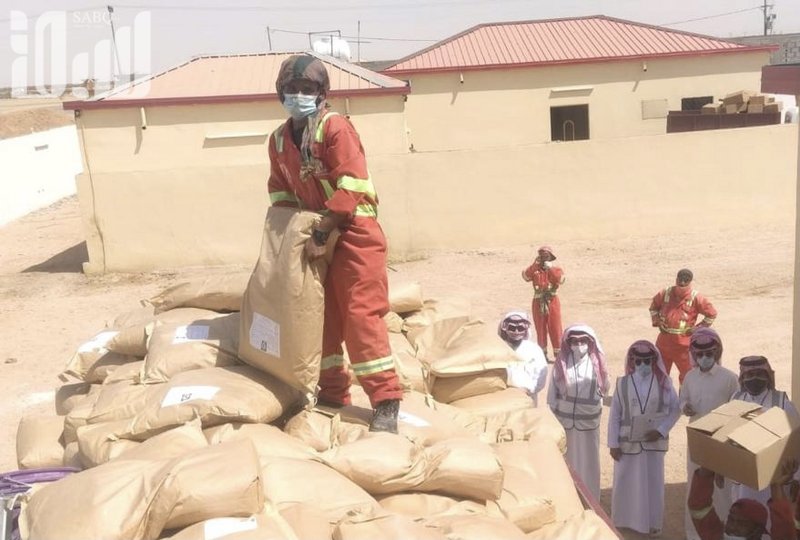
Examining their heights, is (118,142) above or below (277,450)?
above

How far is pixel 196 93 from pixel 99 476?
12.6m

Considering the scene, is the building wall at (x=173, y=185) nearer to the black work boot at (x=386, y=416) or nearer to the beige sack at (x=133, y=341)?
the beige sack at (x=133, y=341)

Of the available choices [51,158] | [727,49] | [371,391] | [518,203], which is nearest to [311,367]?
[371,391]

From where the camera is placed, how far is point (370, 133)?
15.1m

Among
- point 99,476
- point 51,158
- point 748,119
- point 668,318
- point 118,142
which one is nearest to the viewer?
point 99,476

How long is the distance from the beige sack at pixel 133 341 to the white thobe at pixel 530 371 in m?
2.11

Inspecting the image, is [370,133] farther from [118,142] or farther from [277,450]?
A: [277,450]

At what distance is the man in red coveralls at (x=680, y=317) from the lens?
294 inches

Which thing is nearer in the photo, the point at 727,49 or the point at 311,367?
the point at 311,367

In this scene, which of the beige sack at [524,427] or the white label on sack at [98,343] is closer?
the beige sack at [524,427]

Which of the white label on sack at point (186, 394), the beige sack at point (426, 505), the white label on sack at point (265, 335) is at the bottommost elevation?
the beige sack at point (426, 505)

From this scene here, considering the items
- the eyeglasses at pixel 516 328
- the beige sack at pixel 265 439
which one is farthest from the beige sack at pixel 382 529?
the eyeglasses at pixel 516 328

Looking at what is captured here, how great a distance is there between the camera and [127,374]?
14.0 ft

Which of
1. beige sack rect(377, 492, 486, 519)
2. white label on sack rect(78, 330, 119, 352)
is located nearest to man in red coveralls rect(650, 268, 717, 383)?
white label on sack rect(78, 330, 119, 352)
